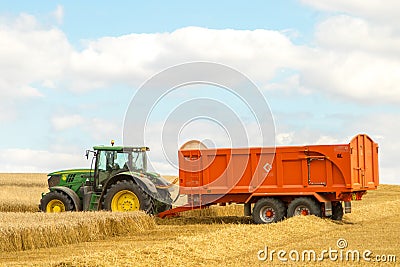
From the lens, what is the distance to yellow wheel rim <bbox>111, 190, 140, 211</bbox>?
20641 millimetres

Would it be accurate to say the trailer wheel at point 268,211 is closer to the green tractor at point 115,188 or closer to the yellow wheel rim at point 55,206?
the green tractor at point 115,188

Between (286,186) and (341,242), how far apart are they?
16.4 ft

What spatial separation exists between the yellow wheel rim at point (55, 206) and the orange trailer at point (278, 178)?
328 centimetres

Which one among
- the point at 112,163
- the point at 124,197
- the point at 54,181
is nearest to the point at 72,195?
the point at 112,163

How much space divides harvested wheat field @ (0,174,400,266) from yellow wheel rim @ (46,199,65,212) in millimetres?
3041

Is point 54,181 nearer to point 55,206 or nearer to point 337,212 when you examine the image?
point 55,206

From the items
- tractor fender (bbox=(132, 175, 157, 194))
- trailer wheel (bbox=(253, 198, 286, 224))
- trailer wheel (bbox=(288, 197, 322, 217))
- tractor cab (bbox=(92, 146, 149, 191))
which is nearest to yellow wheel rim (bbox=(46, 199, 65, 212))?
tractor cab (bbox=(92, 146, 149, 191))

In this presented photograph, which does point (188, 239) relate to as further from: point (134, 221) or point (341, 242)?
point (134, 221)

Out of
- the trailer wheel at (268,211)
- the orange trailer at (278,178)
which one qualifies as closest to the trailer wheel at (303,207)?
the orange trailer at (278,178)

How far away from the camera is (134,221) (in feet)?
62.0

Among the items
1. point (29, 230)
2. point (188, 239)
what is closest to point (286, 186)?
point (188, 239)

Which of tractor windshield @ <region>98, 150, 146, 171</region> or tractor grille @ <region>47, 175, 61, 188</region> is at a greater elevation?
tractor windshield @ <region>98, 150, 146, 171</region>

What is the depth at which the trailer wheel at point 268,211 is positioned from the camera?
65.5 ft

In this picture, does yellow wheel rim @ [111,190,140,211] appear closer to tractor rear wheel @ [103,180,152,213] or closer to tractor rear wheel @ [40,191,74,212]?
tractor rear wheel @ [103,180,152,213]
